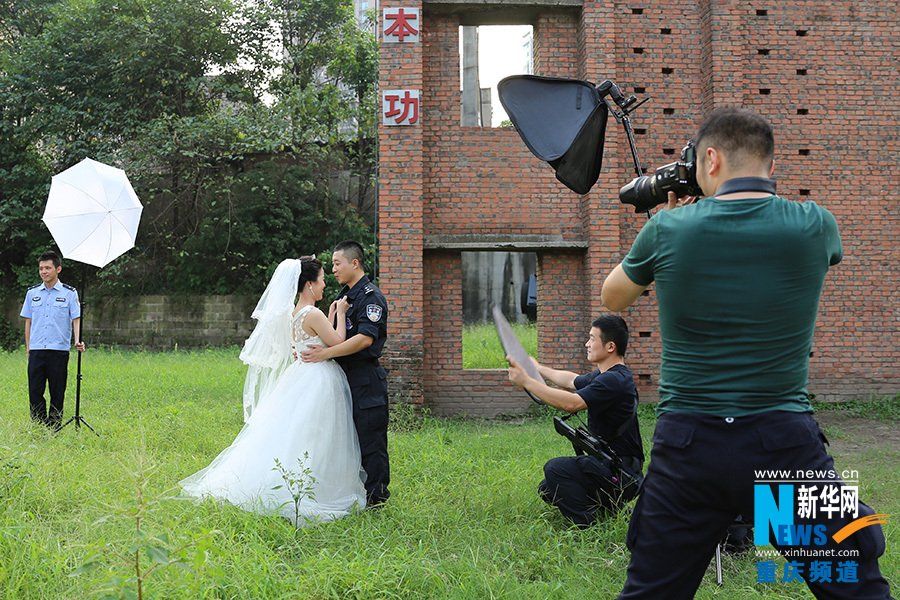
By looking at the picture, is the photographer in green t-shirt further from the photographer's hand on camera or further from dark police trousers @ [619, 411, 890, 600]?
the photographer's hand on camera

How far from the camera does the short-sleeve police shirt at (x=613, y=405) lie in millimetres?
4637

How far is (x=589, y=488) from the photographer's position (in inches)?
196

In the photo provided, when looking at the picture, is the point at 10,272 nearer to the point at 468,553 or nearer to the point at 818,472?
the point at 468,553

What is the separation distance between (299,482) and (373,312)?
125 cm

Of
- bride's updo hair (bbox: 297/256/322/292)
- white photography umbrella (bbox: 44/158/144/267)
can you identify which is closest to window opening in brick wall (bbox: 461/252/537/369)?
white photography umbrella (bbox: 44/158/144/267)

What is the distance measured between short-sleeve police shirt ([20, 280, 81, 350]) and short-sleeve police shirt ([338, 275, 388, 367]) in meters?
4.08

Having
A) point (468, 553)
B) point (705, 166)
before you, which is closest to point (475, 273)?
point (468, 553)

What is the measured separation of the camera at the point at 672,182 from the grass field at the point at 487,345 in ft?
28.9

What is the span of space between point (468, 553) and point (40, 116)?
58.6ft

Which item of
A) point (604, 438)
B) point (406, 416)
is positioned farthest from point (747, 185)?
point (406, 416)

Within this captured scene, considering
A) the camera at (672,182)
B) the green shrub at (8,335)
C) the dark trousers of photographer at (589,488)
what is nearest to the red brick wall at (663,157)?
the dark trousers of photographer at (589,488)

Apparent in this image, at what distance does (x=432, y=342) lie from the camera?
33.7 ft

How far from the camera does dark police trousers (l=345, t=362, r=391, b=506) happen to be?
5.47 metres

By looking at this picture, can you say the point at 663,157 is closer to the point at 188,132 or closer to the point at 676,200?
the point at 676,200
